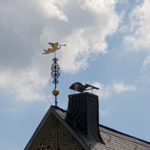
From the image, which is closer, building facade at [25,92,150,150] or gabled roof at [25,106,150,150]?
gabled roof at [25,106,150,150]

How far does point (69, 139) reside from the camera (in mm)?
35781

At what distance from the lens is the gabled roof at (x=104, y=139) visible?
1388 inches

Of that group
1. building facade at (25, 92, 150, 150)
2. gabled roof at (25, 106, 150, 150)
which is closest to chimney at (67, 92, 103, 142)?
building facade at (25, 92, 150, 150)

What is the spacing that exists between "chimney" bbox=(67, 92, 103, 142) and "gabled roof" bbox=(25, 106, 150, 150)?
0.41 m

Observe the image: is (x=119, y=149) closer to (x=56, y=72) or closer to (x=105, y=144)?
(x=105, y=144)

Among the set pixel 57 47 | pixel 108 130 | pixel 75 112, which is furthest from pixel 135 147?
pixel 57 47

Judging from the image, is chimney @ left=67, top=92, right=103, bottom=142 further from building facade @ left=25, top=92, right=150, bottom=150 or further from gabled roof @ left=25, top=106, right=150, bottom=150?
gabled roof @ left=25, top=106, right=150, bottom=150

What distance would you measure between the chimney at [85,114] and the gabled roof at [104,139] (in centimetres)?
41

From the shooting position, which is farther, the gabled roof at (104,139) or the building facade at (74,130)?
the building facade at (74,130)

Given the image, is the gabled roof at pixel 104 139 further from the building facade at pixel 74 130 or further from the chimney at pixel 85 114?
the chimney at pixel 85 114

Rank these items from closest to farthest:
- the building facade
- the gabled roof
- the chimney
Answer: the gabled roof < the building facade < the chimney

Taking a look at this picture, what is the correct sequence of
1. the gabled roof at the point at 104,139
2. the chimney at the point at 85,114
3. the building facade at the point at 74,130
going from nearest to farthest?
1. the gabled roof at the point at 104,139
2. the building facade at the point at 74,130
3. the chimney at the point at 85,114

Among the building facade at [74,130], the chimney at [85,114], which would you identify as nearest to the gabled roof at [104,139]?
the building facade at [74,130]

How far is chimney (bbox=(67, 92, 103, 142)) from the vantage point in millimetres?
36438
